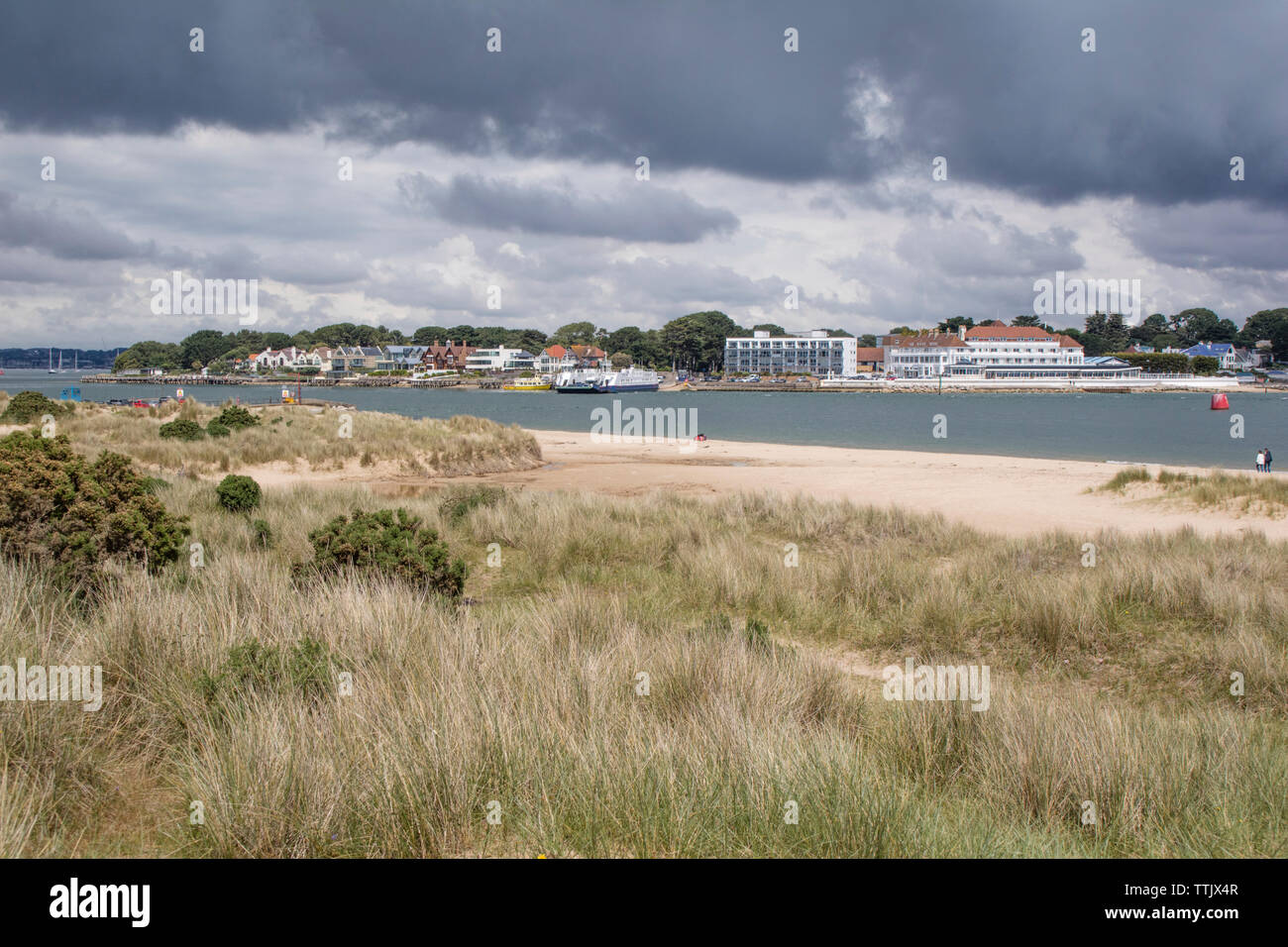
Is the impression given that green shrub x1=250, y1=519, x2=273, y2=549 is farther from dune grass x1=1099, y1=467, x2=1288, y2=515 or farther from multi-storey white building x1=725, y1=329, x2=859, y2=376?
multi-storey white building x1=725, y1=329, x2=859, y2=376

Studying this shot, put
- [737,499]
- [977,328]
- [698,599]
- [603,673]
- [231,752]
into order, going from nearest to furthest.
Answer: [231,752], [603,673], [698,599], [737,499], [977,328]

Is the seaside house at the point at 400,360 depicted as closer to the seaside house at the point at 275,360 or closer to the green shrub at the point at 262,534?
the seaside house at the point at 275,360

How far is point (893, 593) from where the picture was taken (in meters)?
9.10

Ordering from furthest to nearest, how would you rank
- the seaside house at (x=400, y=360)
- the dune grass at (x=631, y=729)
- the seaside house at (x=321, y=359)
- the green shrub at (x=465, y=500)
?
the seaside house at (x=400, y=360)
the seaside house at (x=321, y=359)
the green shrub at (x=465, y=500)
the dune grass at (x=631, y=729)

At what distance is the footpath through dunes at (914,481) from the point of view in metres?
18.2

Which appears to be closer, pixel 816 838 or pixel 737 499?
pixel 816 838

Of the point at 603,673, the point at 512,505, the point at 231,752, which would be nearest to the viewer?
the point at 231,752

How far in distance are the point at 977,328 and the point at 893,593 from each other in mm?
186204

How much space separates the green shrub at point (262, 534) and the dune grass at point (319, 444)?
13037 mm

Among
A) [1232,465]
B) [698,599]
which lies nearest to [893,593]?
[698,599]

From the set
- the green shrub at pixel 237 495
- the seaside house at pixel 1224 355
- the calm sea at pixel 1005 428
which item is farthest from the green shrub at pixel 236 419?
the seaside house at pixel 1224 355

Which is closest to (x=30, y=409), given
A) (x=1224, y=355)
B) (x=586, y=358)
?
(x=586, y=358)

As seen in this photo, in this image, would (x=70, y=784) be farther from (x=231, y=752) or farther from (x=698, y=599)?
(x=698, y=599)

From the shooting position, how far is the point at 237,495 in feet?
43.9
